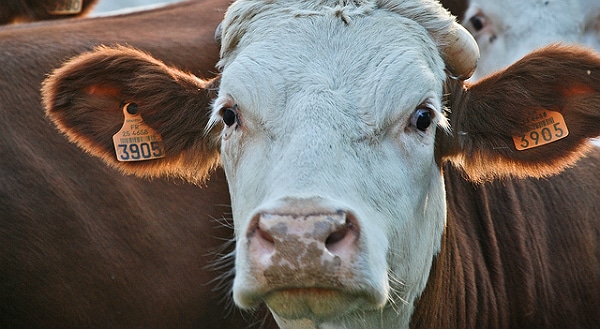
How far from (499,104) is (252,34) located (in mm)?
1123

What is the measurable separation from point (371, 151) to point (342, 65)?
0.39 m

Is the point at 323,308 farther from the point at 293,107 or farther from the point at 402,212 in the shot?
the point at 293,107

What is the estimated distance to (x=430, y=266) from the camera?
4.01 m

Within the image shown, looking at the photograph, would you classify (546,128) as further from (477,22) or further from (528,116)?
(477,22)

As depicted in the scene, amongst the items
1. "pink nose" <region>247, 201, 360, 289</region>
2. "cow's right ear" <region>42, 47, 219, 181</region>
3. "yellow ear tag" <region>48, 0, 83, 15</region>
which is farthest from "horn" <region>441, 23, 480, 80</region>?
"yellow ear tag" <region>48, 0, 83, 15</region>

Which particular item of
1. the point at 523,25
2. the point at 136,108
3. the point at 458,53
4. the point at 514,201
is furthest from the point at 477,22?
the point at 136,108

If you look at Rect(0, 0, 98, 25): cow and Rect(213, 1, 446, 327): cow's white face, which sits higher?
Rect(213, 1, 446, 327): cow's white face

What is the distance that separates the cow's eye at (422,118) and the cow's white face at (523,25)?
289 centimetres

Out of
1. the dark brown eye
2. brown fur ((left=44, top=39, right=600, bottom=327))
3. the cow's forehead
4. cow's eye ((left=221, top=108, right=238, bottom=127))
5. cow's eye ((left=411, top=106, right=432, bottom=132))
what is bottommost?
the dark brown eye

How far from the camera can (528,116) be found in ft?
12.7

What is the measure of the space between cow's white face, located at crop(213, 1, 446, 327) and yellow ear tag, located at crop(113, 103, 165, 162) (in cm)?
50

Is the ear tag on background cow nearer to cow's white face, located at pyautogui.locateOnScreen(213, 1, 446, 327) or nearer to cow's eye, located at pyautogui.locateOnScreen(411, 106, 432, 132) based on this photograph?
cow's white face, located at pyautogui.locateOnScreen(213, 1, 446, 327)

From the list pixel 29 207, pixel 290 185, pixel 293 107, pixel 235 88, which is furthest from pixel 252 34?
pixel 29 207

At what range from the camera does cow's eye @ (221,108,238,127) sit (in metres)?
3.72
